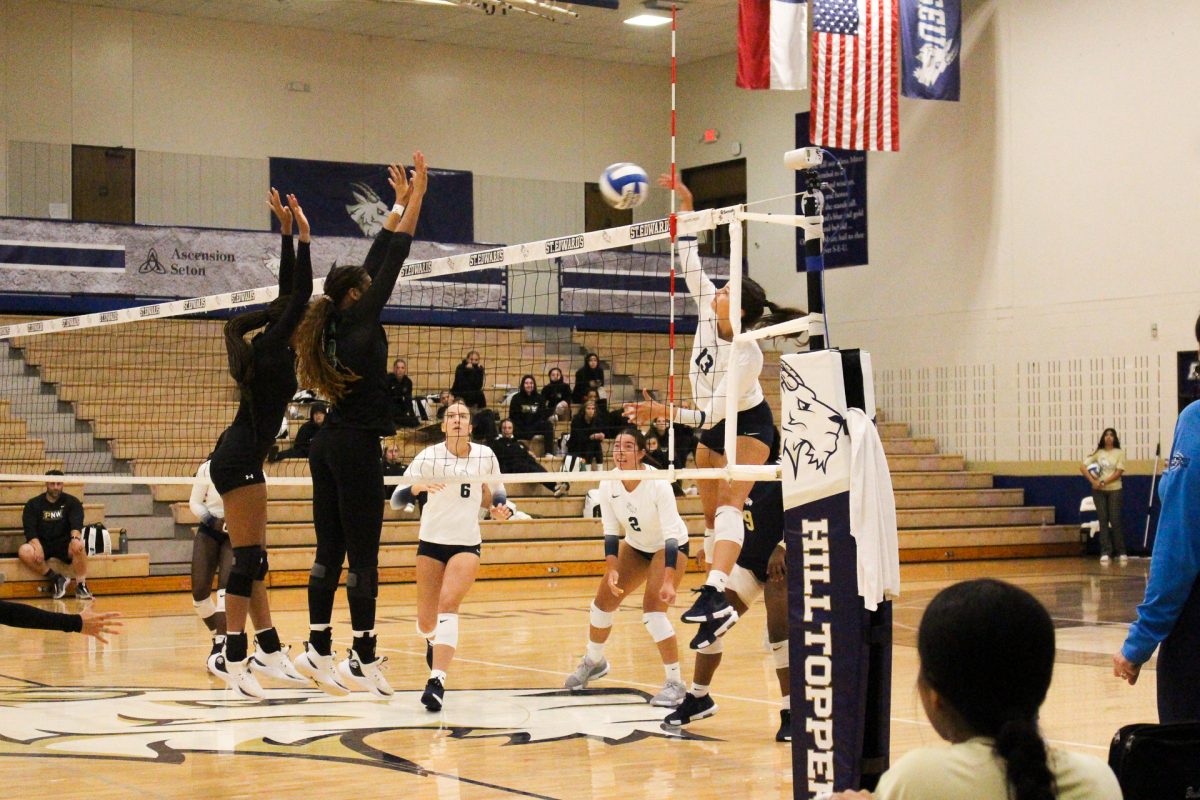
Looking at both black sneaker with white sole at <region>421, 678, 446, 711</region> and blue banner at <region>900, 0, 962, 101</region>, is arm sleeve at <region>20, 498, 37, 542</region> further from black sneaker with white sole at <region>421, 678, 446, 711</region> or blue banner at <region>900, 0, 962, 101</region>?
blue banner at <region>900, 0, 962, 101</region>

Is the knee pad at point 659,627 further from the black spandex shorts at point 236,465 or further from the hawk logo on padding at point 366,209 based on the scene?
the hawk logo on padding at point 366,209

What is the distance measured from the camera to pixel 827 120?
63.0 ft

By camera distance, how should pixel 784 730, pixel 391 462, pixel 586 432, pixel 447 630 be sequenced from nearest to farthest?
pixel 784 730
pixel 447 630
pixel 391 462
pixel 586 432

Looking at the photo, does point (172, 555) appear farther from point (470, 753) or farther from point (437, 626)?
point (470, 753)

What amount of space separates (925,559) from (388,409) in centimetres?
1435

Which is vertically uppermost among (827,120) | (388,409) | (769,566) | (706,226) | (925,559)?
(827,120)

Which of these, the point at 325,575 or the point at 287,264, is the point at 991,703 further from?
the point at 287,264

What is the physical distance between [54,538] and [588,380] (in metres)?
7.22

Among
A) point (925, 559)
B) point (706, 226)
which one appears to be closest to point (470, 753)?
point (706, 226)

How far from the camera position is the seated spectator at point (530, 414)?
1805 centimetres

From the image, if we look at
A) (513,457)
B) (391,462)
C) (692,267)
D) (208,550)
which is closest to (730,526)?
(692,267)

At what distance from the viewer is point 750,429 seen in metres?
7.76

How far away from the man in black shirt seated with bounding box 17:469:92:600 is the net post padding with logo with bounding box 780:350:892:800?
39.0ft

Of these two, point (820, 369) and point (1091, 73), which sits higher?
point (1091, 73)
